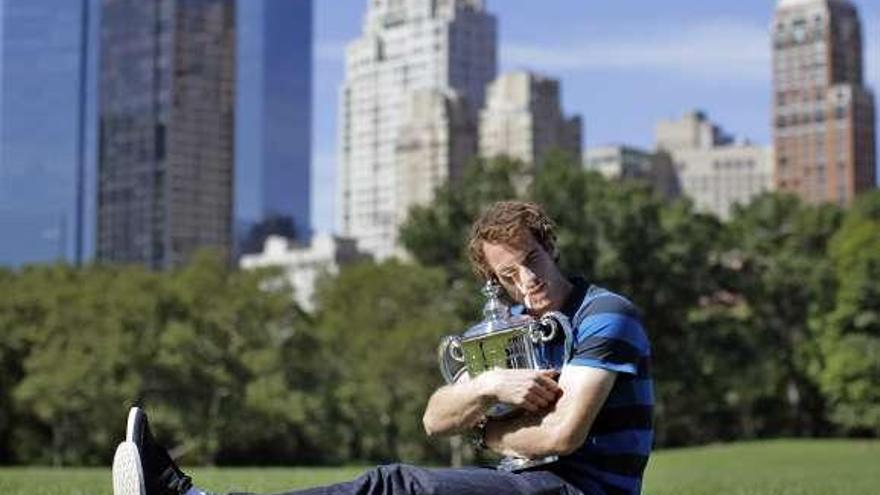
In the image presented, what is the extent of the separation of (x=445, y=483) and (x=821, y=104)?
182 meters

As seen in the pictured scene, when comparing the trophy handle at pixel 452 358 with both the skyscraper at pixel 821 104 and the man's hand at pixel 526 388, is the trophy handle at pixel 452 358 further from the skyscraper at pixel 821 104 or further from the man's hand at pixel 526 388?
the skyscraper at pixel 821 104

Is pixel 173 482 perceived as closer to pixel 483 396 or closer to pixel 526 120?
pixel 483 396

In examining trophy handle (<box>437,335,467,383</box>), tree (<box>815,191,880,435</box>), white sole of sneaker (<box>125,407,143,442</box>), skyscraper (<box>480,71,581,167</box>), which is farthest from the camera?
skyscraper (<box>480,71,581,167</box>)

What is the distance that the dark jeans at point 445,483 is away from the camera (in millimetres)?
5457

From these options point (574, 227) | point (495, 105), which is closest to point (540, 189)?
point (574, 227)

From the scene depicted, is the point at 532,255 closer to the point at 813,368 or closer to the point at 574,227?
the point at 574,227

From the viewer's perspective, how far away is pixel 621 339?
5520mm

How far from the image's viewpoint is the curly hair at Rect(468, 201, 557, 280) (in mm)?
5648

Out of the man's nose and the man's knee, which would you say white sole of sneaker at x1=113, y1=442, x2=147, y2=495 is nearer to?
the man's knee

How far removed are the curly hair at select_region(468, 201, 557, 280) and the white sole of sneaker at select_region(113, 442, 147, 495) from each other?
155 cm

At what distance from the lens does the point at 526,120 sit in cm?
16788

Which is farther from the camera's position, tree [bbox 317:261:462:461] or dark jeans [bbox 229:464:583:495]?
tree [bbox 317:261:462:461]

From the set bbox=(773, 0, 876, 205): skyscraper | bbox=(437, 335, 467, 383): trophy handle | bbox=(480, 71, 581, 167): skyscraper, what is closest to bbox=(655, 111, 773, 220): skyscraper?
bbox=(773, 0, 876, 205): skyscraper

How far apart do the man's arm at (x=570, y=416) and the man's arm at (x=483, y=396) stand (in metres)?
0.06
